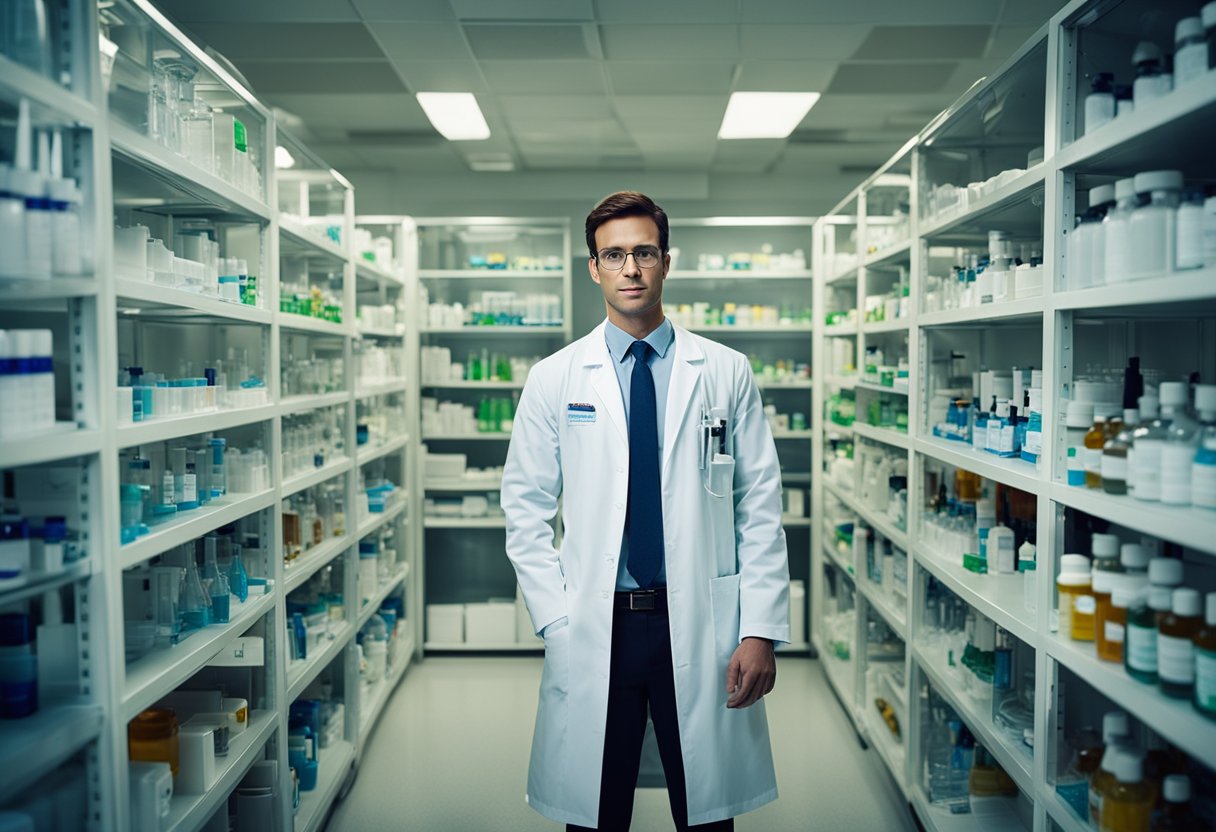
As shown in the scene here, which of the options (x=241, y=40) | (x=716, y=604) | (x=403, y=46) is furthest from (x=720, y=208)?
(x=716, y=604)

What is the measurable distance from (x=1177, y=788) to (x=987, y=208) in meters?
1.60

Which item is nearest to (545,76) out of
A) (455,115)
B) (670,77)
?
(670,77)

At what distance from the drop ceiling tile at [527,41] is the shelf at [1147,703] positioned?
3242 mm

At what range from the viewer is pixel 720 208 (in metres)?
7.18

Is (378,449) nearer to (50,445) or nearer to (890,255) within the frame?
(890,255)

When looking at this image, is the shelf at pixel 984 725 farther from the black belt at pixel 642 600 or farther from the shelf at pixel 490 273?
the shelf at pixel 490 273

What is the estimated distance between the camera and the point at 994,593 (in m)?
2.67

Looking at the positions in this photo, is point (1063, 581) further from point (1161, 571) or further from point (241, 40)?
point (241, 40)

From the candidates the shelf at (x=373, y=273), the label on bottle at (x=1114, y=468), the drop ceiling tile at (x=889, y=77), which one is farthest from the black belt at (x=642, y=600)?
the drop ceiling tile at (x=889, y=77)

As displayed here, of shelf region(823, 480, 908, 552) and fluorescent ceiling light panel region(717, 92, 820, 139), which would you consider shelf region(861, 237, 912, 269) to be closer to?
shelf region(823, 480, 908, 552)

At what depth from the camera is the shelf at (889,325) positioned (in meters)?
3.50

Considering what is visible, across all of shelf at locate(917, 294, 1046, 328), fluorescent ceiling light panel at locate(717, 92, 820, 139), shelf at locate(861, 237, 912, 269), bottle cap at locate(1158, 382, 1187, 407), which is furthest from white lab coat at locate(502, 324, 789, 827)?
fluorescent ceiling light panel at locate(717, 92, 820, 139)

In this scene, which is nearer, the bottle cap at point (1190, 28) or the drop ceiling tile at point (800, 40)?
the bottle cap at point (1190, 28)

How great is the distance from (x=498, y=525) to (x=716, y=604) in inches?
139
